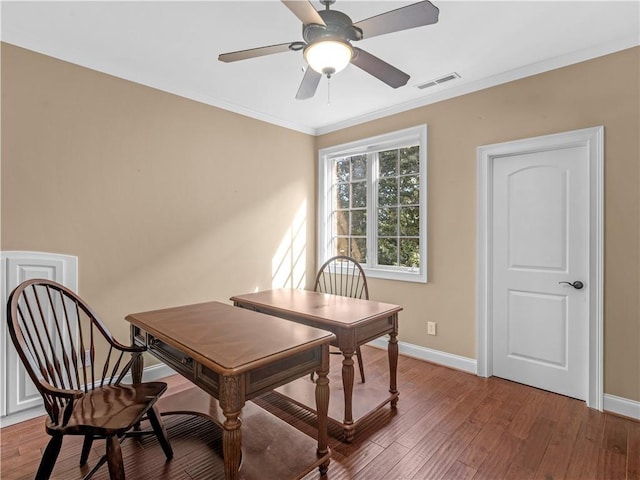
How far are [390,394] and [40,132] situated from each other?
320 centimetres

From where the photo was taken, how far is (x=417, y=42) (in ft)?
8.03

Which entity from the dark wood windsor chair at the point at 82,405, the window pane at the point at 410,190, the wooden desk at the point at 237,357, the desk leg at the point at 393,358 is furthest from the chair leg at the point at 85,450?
the window pane at the point at 410,190

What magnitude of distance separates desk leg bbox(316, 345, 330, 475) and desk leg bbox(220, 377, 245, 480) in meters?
0.50

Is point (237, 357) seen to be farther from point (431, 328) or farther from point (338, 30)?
point (431, 328)

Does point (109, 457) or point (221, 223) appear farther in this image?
point (221, 223)

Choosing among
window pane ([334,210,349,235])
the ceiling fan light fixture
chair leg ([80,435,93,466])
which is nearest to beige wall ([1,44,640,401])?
window pane ([334,210,349,235])

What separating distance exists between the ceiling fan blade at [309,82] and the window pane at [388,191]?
174 cm

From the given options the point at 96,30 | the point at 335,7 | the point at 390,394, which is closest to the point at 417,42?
the point at 335,7

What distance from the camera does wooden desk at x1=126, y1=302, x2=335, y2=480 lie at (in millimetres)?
1414

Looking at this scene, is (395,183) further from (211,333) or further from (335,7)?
(211,333)

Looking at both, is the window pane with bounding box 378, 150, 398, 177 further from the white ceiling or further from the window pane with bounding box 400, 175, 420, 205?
the white ceiling

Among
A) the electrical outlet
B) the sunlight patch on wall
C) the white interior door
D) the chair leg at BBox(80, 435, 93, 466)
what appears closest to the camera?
the chair leg at BBox(80, 435, 93, 466)

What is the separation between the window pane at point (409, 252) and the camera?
11.9 ft

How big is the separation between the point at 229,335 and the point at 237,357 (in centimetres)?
32
